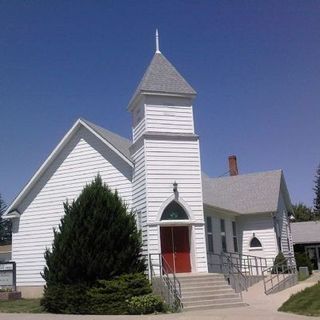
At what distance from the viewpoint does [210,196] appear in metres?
35.7

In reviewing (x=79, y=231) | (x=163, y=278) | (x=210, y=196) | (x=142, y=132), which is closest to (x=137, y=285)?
(x=163, y=278)

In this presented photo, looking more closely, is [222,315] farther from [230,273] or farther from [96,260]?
[230,273]

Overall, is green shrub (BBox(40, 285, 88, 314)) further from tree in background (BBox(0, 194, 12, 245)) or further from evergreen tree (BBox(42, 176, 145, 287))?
tree in background (BBox(0, 194, 12, 245))

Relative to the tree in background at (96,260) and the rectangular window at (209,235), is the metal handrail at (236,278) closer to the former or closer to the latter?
the rectangular window at (209,235)

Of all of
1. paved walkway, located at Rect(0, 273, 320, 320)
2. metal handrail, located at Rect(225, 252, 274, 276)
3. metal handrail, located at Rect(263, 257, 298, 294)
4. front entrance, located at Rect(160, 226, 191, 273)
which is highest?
front entrance, located at Rect(160, 226, 191, 273)

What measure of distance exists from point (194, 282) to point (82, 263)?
14.8 ft

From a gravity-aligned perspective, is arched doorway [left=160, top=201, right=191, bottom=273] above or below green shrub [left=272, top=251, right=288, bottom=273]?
above

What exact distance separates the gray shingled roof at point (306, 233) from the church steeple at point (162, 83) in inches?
1184

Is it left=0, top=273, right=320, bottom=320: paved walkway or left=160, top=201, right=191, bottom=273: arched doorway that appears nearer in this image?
left=0, top=273, right=320, bottom=320: paved walkway

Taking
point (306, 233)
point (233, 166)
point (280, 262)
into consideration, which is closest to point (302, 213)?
point (306, 233)

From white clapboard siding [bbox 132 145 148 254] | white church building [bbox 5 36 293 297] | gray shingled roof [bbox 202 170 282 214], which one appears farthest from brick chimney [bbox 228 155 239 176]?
white clapboard siding [bbox 132 145 148 254]

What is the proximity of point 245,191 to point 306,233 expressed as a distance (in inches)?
654

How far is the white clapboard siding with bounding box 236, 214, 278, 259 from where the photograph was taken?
112 feet

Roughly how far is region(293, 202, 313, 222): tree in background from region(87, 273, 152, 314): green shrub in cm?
5761
